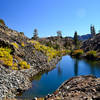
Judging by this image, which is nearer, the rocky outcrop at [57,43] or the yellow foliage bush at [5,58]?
the yellow foliage bush at [5,58]

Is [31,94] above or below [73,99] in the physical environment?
below

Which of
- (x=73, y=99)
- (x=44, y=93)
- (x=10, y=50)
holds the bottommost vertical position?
(x=44, y=93)

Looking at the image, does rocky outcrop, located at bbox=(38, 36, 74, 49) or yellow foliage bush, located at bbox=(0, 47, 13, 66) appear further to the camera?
rocky outcrop, located at bbox=(38, 36, 74, 49)

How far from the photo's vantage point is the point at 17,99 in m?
14.8

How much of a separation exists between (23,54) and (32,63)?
4.60 meters

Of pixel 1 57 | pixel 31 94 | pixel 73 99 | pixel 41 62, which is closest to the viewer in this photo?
pixel 73 99

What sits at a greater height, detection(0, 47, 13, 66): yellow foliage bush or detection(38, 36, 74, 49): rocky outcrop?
detection(38, 36, 74, 49): rocky outcrop

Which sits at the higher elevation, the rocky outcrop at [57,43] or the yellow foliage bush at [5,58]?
the rocky outcrop at [57,43]

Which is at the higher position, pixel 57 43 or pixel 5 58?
pixel 57 43

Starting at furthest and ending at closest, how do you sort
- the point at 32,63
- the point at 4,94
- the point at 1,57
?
the point at 32,63 → the point at 1,57 → the point at 4,94

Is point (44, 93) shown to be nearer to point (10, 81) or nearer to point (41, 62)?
point (10, 81)

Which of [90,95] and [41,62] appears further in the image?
[41,62]

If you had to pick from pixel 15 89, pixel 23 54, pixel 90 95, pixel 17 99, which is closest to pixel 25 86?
pixel 15 89

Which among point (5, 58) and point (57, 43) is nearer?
point (5, 58)
